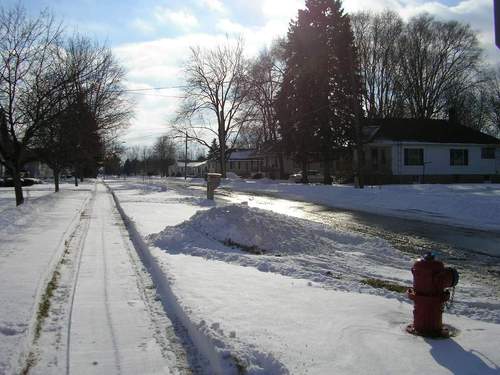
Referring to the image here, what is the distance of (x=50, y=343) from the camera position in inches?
191

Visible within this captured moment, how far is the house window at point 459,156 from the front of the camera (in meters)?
45.9

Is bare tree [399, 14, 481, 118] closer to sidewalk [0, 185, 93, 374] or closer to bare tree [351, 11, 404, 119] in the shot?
bare tree [351, 11, 404, 119]

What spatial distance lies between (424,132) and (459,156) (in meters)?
3.74

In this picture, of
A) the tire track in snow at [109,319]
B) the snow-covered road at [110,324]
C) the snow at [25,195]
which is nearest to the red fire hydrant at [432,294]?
the snow-covered road at [110,324]

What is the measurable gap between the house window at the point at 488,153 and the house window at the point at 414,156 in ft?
23.7

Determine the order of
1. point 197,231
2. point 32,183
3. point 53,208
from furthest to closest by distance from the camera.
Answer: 1. point 32,183
2. point 53,208
3. point 197,231

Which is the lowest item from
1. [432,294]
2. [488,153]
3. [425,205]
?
[425,205]

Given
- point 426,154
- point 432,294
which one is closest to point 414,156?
point 426,154

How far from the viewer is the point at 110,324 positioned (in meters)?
5.39

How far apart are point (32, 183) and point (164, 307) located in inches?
2281

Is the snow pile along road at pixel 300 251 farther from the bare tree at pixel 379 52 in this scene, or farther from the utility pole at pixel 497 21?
the bare tree at pixel 379 52

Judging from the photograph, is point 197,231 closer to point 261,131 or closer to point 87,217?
point 87,217

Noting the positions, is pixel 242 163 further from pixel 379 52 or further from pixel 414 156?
pixel 414 156

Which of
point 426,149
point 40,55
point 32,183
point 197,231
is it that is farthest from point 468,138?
point 32,183
